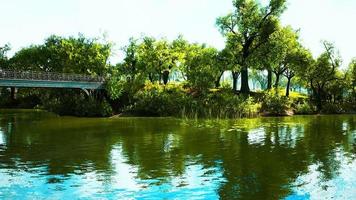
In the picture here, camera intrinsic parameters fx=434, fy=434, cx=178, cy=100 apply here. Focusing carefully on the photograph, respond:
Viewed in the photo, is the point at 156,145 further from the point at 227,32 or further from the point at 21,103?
the point at 21,103

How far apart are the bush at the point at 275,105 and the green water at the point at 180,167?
27.9 m

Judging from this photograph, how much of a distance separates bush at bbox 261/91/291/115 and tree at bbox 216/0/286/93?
5621 mm

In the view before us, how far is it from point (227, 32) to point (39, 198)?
56679mm

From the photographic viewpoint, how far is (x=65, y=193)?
52.1 feet

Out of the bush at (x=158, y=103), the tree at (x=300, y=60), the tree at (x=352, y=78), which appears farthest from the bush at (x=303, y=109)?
the bush at (x=158, y=103)

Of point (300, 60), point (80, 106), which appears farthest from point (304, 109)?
point (80, 106)

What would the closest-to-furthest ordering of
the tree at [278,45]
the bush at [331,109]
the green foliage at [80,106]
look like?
1. the green foliage at [80,106]
2. the tree at [278,45]
3. the bush at [331,109]

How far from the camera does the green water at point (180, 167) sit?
52.4 feet

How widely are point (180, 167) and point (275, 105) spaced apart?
44403mm

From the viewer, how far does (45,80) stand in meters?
62.1

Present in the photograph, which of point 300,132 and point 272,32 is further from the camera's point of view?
point 272,32

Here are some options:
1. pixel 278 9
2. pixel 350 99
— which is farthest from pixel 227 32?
pixel 350 99

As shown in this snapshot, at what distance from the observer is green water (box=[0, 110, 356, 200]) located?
16.0 meters

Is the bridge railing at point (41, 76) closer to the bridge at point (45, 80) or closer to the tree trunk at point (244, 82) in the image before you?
the bridge at point (45, 80)
